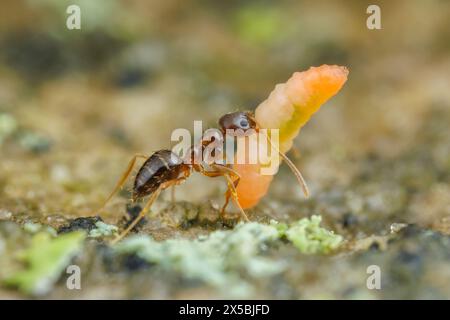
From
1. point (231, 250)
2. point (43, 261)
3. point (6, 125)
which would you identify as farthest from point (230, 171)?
point (6, 125)

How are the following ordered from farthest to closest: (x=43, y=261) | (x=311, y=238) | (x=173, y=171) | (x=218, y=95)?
(x=218, y=95)
(x=173, y=171)
(x=311, y=238)
(x=43, y=261)

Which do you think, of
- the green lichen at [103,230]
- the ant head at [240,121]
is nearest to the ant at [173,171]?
the ant head at [240,121]

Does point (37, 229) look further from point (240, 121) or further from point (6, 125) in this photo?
point (6, 125)

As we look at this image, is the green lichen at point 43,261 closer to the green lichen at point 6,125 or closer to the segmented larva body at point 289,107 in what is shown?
the segmented larva body at point 289,107

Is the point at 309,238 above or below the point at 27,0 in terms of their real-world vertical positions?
below

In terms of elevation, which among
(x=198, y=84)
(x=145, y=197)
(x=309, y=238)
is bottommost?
(x=309, y=238)

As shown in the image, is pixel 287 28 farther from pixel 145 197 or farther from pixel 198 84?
pixel 145 197
